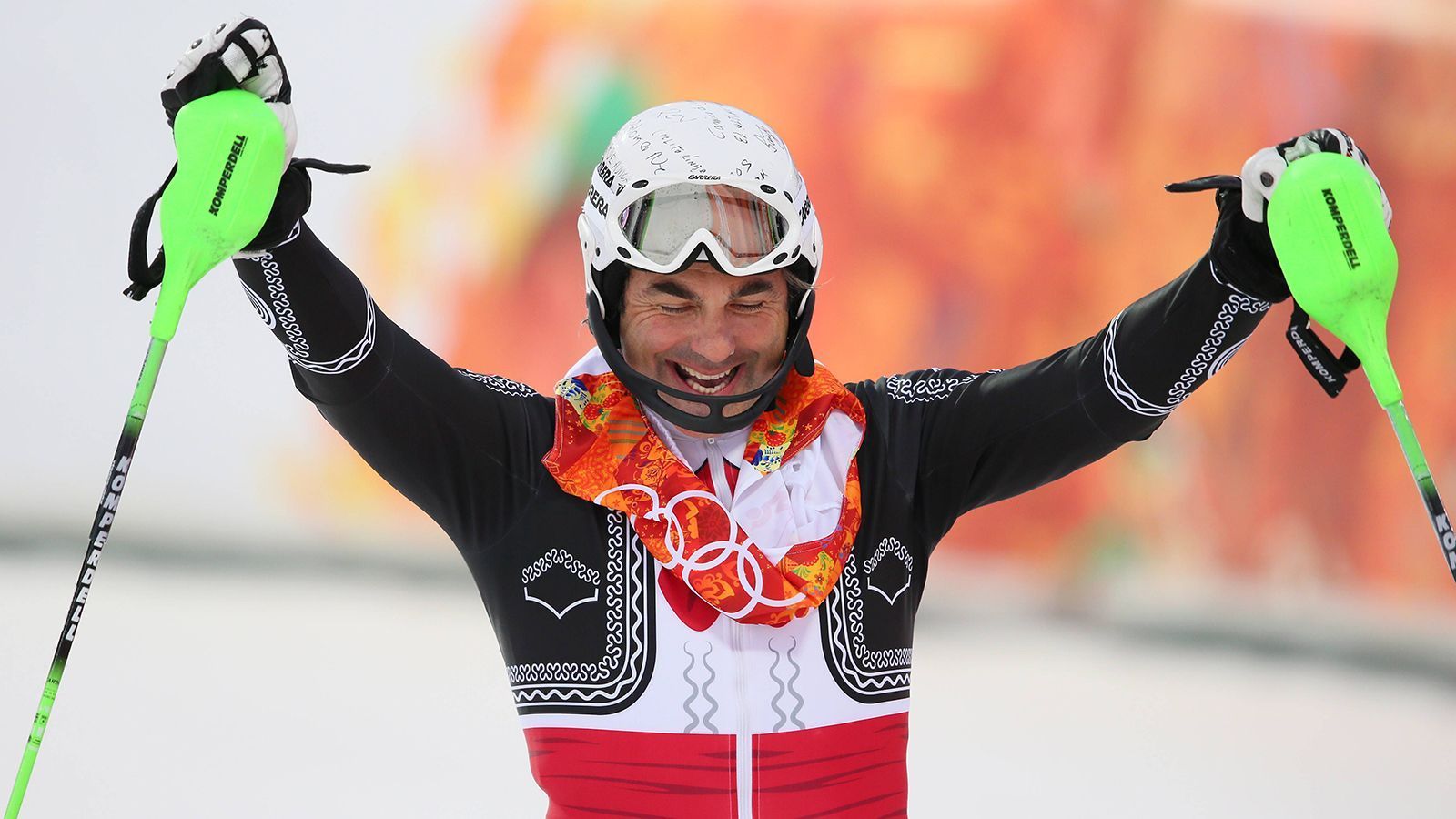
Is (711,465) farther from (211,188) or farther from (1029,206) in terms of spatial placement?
(1029,206)

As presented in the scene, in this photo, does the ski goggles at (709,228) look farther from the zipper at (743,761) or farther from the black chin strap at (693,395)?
the zipper at (743,761)

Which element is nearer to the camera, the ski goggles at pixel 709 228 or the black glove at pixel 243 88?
the black glove at pixel 243 88

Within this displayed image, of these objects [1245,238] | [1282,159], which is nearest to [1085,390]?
[1245,238]

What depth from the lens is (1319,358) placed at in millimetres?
1505

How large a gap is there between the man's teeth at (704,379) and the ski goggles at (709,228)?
0.11 metres

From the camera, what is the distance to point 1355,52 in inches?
175

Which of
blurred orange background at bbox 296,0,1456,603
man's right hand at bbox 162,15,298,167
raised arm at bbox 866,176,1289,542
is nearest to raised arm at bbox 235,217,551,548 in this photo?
man's right hand at bbox 162,15,298,167

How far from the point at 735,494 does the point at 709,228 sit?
0.28 meters

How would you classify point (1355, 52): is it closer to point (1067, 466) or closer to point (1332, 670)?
point (1332, 670)

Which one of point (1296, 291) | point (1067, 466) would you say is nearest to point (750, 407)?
point (1067, 466)

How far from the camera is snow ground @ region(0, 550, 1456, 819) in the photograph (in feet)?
10.2

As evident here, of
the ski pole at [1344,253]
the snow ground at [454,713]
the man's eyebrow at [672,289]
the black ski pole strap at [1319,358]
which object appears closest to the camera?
the ski pole at [1344,253]

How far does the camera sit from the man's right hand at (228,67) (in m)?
1.33

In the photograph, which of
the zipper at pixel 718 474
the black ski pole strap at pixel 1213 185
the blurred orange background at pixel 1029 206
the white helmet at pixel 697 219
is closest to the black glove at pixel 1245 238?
the black ski pole strap at pixel 1213 185
